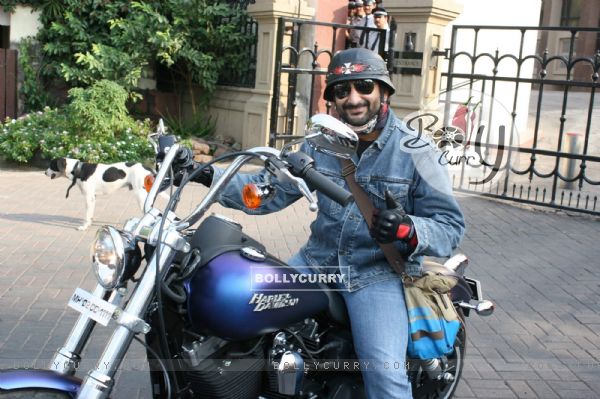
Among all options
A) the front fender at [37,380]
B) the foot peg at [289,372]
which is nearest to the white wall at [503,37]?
the foot peg at [289,372]

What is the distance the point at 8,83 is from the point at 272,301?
37.0ft

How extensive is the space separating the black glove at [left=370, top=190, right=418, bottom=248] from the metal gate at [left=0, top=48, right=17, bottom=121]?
1125 cm

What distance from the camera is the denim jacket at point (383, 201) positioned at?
2.98 meters

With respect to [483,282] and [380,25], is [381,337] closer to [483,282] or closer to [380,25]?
[483,282]

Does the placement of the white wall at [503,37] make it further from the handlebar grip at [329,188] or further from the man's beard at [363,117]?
the handlebar grip at [329,188]

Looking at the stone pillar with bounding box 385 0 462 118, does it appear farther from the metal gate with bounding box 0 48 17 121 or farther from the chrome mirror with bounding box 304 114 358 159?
the chrome mirror with bounding box 304 114 358 159

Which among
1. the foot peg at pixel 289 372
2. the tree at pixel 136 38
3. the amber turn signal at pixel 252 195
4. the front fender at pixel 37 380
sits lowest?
the foot peg at pixel 289 372

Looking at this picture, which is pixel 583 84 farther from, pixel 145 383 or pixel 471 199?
pixel 145 383

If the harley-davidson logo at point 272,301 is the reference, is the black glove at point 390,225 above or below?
above

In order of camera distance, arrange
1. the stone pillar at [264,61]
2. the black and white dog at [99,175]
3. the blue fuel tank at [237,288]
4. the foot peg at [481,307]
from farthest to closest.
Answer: the stone pillar at [264,61]
the black and white dog at [99,175]
the foot peg at [481,307]
the blue fuel tank at [237,288]

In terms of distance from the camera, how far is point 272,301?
2561 mm

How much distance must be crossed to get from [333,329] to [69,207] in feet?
19.5

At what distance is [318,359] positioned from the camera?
2910 mm

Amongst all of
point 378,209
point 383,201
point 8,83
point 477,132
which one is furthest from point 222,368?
point 8,83
